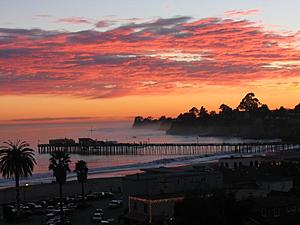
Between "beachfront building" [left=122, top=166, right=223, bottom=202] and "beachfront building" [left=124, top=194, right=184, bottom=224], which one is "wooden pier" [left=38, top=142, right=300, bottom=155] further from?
"beachfront building" [left=124, top=194, right=184, bottom=224]

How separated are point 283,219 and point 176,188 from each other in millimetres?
13882

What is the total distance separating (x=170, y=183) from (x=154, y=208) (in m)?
7.30

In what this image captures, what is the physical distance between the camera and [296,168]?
181 feet

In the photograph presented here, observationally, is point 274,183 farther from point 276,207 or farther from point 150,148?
point 150,148

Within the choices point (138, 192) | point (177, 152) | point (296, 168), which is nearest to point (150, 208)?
point (138, 192)

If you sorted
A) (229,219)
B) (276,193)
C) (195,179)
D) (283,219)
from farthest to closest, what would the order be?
(195,179) < (276,193) < (283,219) < (229,219)

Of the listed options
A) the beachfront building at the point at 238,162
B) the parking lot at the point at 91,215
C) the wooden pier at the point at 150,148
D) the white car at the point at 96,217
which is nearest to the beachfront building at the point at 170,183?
the parking lot at the point at 91,215

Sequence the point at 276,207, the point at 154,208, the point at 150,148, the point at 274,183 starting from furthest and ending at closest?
1. the point at 150,148
2. the point at 274,183
3. the point at 154,208
4. the point at 276,207

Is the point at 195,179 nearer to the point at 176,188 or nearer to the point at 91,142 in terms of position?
the point at 176,188

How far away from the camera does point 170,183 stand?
4228 cm

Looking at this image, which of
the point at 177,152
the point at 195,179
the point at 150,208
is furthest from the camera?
the point at 177,152

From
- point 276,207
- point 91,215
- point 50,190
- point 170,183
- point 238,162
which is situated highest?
point 170,183

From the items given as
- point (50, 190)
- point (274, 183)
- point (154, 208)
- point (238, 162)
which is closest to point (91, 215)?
point (154, 208)

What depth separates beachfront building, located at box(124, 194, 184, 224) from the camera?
3503 centimetres
